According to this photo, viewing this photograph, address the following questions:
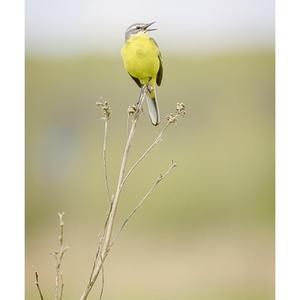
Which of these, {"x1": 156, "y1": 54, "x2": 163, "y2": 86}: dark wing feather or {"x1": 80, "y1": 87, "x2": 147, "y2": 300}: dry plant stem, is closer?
{"x1": 80, "y1": 87, "x2": 147, "y2": 300}: dry plant stem

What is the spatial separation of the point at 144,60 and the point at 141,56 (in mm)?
14

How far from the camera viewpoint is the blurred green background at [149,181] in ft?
5.83

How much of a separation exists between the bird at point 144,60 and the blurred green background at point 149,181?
0.02 m

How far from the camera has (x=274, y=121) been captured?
5.74 feet

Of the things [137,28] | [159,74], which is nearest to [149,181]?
[159,74]

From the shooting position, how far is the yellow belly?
174 cm

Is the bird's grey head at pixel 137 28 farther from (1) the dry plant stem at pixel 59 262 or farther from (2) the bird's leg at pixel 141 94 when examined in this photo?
(1) the dry plant stem at pixel 59 262

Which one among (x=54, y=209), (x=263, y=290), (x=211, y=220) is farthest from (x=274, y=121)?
(x=54, y=209)

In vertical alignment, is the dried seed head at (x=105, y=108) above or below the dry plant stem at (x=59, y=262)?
above
